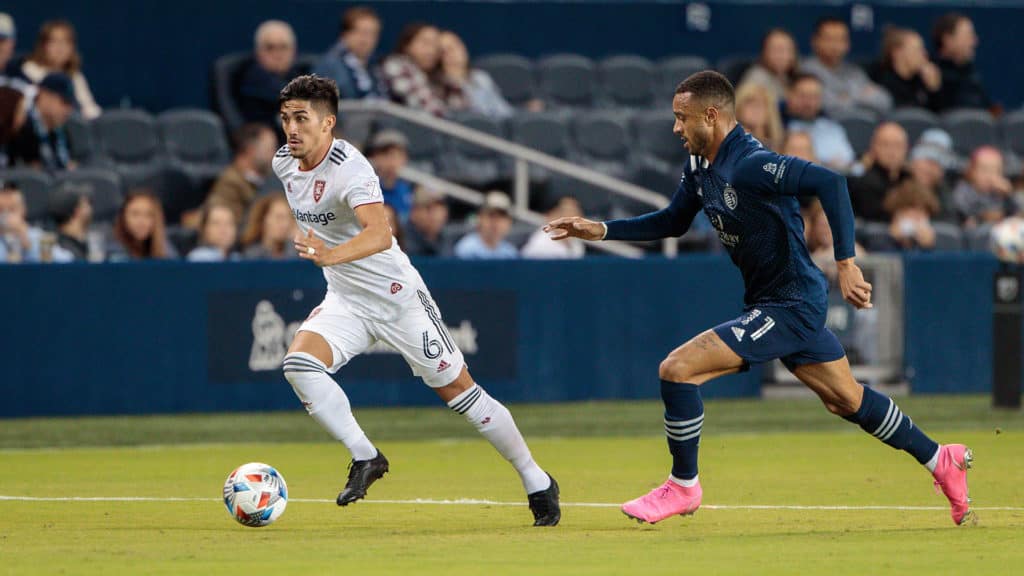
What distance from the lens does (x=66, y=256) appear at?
14.8 metres

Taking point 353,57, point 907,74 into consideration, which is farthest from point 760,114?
point 907,74

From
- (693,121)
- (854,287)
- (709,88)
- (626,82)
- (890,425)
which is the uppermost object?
(709,88)

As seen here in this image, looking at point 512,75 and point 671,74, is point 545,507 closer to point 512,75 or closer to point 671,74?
point 512,75

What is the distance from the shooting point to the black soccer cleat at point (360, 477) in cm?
866

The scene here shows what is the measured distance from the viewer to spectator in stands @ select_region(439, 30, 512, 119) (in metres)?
18.2

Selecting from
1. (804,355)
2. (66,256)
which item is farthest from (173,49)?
(804,355)

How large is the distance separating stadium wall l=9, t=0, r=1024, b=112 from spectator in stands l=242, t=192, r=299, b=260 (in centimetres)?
447

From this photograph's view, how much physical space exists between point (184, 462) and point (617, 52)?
35.7 ft

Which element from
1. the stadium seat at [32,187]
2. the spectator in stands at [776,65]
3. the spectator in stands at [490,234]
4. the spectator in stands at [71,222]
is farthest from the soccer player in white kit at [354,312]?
the spectator in stands at [776,65]

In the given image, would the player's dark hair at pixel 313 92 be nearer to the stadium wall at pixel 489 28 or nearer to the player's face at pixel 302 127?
the player's face at pixel 302 127

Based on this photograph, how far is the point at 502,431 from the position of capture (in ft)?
28.7

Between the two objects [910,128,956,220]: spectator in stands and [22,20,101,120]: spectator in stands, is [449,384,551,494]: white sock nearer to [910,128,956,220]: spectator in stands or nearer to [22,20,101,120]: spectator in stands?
[22,20,101,120]: spectator in stands

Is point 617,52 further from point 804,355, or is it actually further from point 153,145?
point 804,355

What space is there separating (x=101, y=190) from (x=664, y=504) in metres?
8.78
